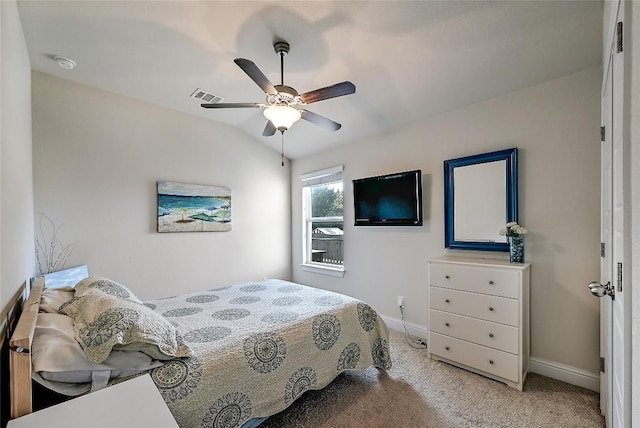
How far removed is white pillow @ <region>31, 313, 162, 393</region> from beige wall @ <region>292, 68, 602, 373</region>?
267 cm

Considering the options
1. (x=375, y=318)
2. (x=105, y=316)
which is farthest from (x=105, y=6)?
(x=375, y=318)

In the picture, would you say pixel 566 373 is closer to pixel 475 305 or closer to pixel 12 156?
pixel 475 305

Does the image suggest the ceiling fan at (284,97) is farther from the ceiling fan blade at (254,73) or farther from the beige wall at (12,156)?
the beige wall at (12,156)

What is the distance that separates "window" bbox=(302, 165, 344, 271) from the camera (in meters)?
4.06

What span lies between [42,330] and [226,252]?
2.68 meters

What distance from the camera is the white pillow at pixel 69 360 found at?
3.60ft

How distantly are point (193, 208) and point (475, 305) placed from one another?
10.6 feet

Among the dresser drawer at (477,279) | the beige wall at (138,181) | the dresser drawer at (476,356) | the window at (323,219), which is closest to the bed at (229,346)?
the dresser drawer at (476,356)

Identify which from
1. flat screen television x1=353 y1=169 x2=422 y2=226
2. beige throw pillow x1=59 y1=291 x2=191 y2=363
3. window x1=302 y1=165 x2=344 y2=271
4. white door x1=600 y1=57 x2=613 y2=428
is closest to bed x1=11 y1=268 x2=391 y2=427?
beige throw pillow x1=59 y1=291 x2=191 y2=363

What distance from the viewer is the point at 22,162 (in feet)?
6.40

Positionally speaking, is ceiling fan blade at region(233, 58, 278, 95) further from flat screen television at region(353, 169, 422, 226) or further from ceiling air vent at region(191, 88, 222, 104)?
flat screen television at region(353, 169, 422, 226)

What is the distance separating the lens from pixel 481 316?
91.4 inches

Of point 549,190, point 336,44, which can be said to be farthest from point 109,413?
point 549,190

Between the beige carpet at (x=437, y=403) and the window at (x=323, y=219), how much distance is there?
185 cm
